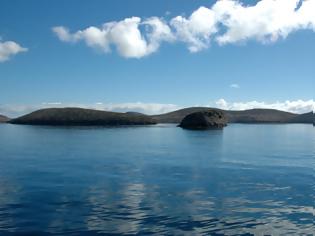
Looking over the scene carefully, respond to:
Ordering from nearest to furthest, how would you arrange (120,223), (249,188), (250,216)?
1. (120,223)
2. (250,216)
3. (249,188)

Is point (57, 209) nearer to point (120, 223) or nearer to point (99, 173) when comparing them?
point (120, 223)

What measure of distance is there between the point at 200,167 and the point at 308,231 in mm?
26737

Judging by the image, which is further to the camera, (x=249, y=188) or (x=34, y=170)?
(x=34, y=170)

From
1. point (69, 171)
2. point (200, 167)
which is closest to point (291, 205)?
point (200, 167)

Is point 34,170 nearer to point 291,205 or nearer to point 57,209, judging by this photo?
point 57,209

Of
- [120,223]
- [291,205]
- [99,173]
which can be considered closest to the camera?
[120,223]

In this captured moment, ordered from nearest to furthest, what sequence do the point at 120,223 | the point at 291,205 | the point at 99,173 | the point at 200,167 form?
the point at 120,223, the point at 291,205, the point at 99,173, the point at 200,167

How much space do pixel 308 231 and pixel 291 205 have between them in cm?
618

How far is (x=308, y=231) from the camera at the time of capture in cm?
2270


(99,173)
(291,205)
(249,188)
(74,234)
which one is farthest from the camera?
(99,173)

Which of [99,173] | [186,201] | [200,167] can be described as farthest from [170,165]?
[186,201]

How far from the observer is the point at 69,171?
44000mm

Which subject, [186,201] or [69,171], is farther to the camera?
[69,171]

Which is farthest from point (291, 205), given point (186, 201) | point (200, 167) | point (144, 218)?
point (200, 167)
